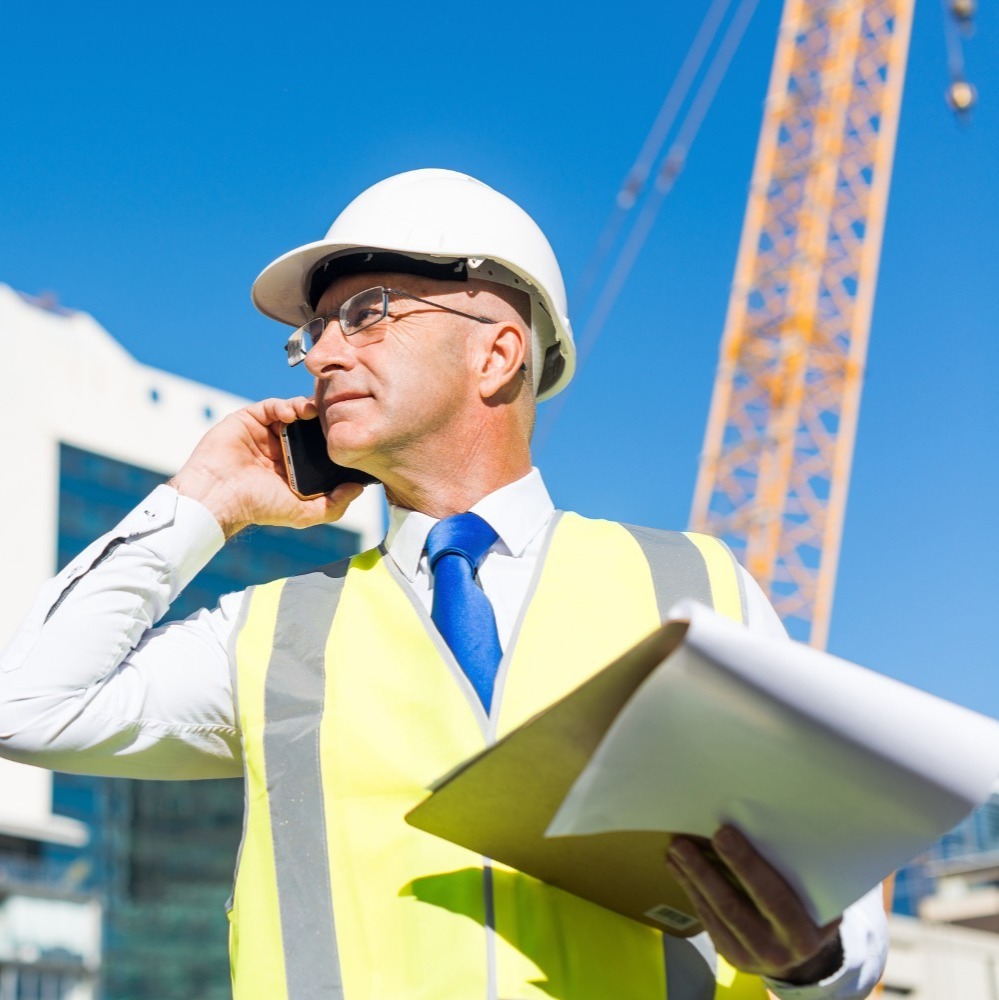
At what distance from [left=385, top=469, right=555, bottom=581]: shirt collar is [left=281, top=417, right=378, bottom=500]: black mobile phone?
0.79ft

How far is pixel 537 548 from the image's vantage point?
3037mm

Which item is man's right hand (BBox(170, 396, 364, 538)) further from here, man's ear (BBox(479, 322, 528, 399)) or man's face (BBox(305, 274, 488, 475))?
man's ear (BBox(479, 322, 528, 399))

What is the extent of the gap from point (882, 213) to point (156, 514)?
33.1 meters

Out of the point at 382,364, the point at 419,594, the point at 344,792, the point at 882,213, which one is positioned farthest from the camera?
the point at 882,213

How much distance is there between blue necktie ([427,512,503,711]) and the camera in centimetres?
267

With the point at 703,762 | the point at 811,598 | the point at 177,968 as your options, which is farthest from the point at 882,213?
the point at 703,762

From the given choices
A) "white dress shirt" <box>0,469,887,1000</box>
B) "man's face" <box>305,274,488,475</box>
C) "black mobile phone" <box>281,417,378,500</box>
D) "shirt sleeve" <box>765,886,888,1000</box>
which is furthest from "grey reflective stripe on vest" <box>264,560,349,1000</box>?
"shirt sleeve" <box>765,886,888,1000</box>

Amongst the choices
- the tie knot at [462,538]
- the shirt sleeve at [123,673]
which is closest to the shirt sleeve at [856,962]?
the tie knot at [462,538]

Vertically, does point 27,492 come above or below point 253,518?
above

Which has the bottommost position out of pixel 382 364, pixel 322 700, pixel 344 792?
pixel 344 792

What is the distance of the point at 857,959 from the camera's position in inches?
87.8

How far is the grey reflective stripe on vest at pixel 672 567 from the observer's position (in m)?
2.80

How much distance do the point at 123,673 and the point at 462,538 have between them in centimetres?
63

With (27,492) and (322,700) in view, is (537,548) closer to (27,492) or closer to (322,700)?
(322,700)
